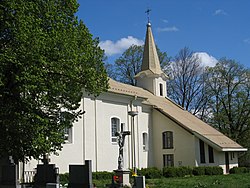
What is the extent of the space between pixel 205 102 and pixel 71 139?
98.7 feet

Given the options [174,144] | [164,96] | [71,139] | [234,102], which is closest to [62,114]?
[71,139]

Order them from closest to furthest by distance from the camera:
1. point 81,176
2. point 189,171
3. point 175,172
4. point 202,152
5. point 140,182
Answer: point 81,176
point 140,182
point 175,172
point 189,171
point 202,152

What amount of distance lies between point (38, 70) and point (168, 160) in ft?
71.5

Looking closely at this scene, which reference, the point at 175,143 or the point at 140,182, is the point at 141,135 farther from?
→ the point at 140,182

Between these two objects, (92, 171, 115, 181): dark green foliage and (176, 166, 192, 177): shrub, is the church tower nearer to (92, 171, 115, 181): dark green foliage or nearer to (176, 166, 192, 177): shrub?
(176, 166, 192, 177): shrub

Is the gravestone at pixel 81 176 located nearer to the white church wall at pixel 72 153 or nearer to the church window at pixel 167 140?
the white church wall at pixel 72 153

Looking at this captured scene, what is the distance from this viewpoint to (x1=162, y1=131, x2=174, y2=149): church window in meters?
34.8

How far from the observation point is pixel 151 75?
4222cm

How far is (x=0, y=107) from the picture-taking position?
659 inches

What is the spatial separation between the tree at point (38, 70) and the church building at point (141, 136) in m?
7.43

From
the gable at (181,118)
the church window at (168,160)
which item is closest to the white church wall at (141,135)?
the gable at (181,118)

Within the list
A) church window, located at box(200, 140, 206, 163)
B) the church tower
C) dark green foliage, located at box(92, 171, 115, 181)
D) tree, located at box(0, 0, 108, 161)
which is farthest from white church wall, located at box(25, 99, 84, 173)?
the church tower

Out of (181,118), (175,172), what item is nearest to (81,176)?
(175,172)

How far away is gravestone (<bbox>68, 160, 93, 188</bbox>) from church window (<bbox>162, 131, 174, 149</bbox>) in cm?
Result: 1953
